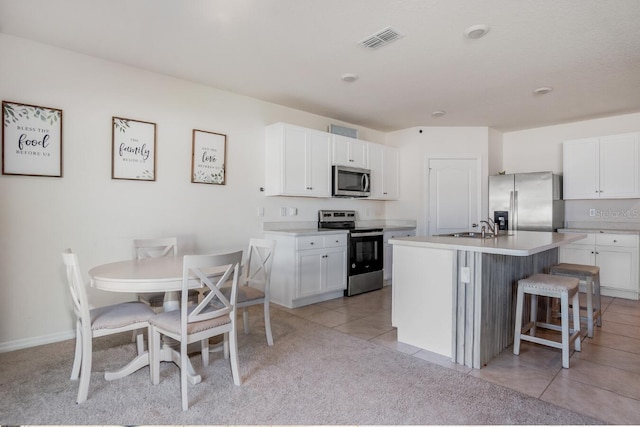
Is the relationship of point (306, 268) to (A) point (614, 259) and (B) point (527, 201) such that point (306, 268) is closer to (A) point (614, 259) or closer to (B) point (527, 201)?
(B) point (527, 201)

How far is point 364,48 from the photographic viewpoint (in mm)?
2908

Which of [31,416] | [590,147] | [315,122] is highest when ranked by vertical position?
[315,122]

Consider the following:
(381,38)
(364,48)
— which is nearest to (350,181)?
(364,48)

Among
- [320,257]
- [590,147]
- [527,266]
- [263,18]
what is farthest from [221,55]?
[590,147]

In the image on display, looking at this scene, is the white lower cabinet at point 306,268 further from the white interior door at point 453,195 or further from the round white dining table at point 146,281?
the white interior door at point 453,195

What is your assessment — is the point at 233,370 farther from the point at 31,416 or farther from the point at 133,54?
the point at 133,54

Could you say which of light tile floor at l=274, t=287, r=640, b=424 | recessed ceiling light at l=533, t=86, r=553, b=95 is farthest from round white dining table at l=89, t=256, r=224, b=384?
recessed ceiling light at l=533, t=86, r=553, b=95

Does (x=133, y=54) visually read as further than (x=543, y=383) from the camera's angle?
Yes

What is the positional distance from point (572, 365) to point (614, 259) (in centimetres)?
282

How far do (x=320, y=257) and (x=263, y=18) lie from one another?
2.61 metres

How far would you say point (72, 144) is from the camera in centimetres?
302

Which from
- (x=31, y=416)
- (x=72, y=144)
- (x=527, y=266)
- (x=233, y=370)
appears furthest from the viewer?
(x=527, y=266)

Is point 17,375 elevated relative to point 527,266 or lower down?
lower down

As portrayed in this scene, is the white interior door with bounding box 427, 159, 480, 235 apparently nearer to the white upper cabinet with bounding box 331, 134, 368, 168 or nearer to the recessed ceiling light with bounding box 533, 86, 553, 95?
the white upper cabinet with bounding box 331, 134, 368, 168
